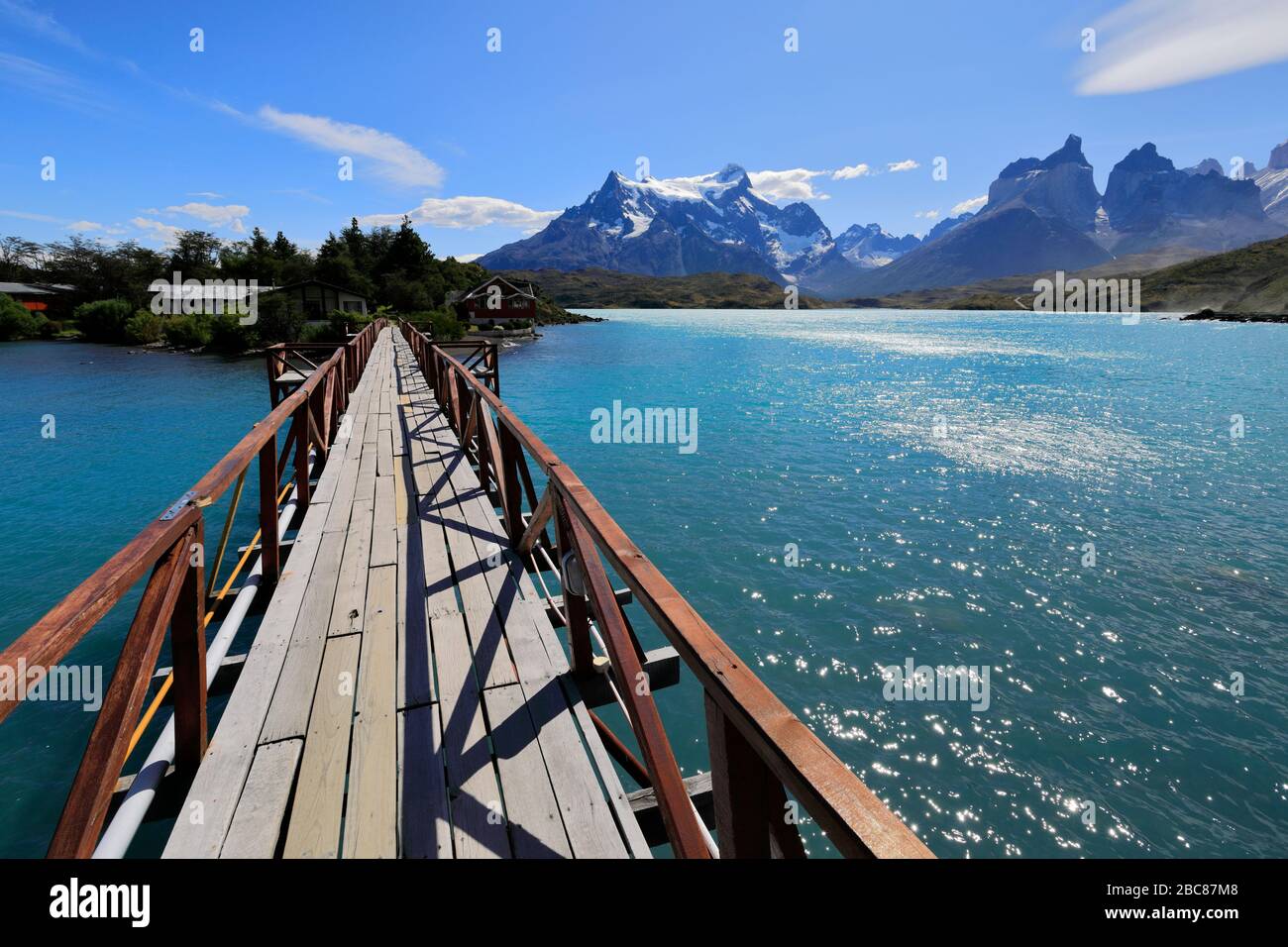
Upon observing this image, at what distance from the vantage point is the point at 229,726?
3424 millimetres

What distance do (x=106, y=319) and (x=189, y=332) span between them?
1913cm

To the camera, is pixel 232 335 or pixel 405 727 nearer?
pixel 405 727

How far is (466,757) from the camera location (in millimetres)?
3227

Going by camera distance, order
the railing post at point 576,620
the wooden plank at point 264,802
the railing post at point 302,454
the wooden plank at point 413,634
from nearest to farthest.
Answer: the wooden plank at point 264,802, the wooden plank at point 413,634, the railing post at point 576,620, the railing post at point 302,454

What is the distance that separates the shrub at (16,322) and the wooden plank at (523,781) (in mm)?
92907

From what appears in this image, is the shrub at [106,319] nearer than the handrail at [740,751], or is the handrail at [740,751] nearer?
the handrail at [740,751]

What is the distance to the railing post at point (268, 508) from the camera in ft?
18.4

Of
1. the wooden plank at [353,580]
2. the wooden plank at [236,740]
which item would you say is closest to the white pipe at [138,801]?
the wooden plank at [236,740]

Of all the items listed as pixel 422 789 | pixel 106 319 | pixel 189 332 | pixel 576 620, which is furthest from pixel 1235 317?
pixel 106 319

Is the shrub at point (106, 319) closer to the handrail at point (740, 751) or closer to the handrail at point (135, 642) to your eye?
the handrail at point (135, 642)

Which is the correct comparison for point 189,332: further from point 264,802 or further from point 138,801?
point 264,802

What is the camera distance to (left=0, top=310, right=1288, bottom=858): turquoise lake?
21.7ft
